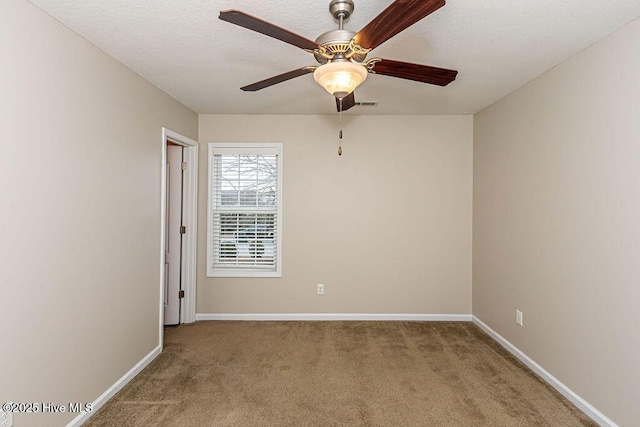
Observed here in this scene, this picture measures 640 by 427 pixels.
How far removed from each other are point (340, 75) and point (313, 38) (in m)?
0.84

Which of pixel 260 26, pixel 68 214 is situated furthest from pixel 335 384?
pixel 260 26

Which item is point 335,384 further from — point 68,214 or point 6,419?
point 68,214

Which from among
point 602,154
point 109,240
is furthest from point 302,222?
point 602,154

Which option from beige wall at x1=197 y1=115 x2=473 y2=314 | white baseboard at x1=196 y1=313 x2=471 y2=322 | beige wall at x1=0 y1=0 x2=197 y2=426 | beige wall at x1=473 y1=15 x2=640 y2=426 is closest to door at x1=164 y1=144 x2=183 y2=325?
white baseboard at x1=196 y1=313 x2=471 y2=322

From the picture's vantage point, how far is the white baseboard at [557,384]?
89.4 inches

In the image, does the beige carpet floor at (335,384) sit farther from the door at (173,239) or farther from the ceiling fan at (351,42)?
the ceiling fan at (351,42)

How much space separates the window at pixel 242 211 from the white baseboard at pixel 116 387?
1.33 m

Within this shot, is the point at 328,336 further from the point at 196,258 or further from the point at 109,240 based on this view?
the point at 109,240

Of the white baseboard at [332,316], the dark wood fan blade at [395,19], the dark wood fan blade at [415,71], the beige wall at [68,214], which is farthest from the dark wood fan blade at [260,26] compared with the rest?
the white baseboard at [332,316]

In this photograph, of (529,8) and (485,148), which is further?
(485,148)

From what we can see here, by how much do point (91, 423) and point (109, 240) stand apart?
3.98 feet

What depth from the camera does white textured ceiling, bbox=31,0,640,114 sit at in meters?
1.94

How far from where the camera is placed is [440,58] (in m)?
2.61

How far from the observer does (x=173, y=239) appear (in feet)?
13.8
